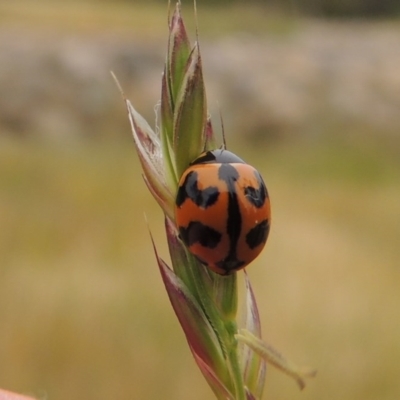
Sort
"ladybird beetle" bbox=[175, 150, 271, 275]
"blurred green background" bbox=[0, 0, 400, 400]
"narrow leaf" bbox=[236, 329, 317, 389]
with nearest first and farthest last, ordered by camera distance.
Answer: "narrow leaf" bbox=[236, 329, 317, 389]
"ladybird beetle" bbox=[175, 150, 271, 275]
"blurred green background" bbox=[0, 0, 400, 400]

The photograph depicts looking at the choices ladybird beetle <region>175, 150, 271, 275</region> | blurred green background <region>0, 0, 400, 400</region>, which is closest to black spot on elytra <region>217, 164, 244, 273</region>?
ladybird beetle <region>175, 150, 271, 275</region>

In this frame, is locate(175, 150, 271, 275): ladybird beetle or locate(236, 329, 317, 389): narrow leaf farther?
locate(175, 150, 271, 275): ladybird beetle

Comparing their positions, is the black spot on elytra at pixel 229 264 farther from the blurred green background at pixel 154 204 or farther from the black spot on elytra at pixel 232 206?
the blurred green background at pixel 154 204

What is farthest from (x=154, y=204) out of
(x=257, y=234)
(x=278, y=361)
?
(x=278, y=361)

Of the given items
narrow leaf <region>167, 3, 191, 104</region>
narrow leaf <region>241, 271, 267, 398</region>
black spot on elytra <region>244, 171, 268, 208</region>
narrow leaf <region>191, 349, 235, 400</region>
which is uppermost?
narrow leaf <region>167, 3, 191, 104</region>

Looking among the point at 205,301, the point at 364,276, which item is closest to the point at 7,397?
the point at 205,301

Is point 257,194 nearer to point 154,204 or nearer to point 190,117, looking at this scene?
point 190,117

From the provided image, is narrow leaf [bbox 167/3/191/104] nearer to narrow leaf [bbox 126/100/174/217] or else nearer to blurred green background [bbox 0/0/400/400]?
narrow leaf [bbox 126/100/174/217]

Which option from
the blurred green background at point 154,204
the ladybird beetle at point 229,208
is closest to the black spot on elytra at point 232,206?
the ladybird beetle at point 229,208
